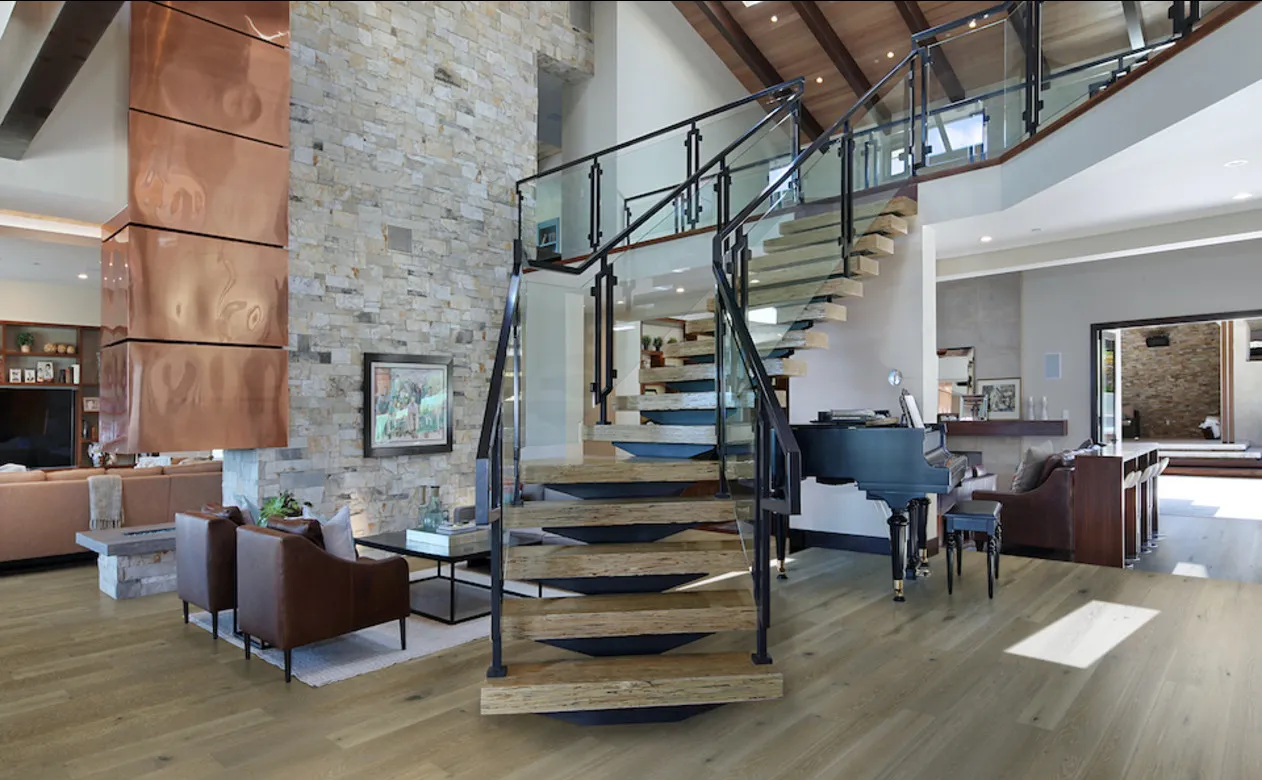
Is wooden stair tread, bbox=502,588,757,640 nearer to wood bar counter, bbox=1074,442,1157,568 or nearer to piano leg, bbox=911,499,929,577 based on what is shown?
piano leg, bbox=911,499,929,577

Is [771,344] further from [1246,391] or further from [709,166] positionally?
[1246,391]

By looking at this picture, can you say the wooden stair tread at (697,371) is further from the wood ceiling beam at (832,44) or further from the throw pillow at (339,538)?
the wood ceiling beam at (832,44)

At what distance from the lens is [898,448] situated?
4.55m

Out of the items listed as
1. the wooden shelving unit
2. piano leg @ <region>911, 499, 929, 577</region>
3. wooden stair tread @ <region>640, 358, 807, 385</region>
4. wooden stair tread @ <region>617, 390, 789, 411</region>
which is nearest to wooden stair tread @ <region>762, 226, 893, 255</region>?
wooden stair tread @ <region>640, 358, 807, 385</region>

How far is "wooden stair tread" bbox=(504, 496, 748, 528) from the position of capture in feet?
11.3

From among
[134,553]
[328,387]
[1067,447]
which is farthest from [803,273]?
[1067,447]

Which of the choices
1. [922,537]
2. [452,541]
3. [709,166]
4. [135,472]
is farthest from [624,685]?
[135,472]

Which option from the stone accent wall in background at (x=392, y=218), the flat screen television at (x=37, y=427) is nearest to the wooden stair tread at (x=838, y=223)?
the stone accent wall in background at (x=392, y=218)

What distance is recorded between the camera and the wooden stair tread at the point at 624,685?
2.87 meters

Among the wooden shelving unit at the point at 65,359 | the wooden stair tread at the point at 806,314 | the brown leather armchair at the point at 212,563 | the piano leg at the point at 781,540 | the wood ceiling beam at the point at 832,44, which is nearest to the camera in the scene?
the brown leather armchair at the point at 212,563

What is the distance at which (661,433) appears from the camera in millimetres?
4234

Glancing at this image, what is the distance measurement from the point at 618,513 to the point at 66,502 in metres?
5.38

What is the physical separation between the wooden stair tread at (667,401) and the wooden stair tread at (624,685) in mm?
1462

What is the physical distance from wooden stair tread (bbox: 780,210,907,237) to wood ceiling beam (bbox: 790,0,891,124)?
4987 millimetres
